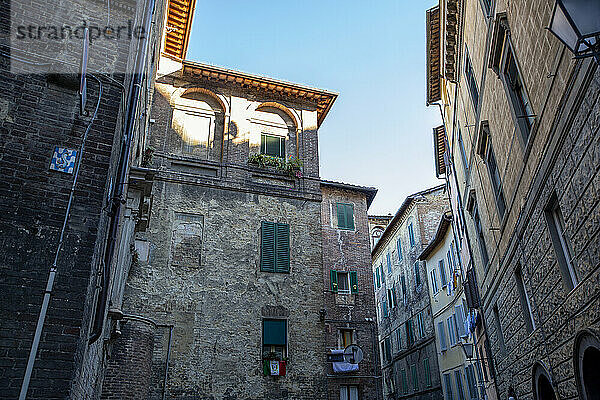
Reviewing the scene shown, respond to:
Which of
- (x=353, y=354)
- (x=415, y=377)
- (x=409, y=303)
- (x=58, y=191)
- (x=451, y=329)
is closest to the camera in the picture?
(x=58, y=191)

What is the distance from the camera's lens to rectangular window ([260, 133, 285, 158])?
Answer: 19031mm

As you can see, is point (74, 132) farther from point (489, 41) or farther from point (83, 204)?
point (489, 41)

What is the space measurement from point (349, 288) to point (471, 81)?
9.93m

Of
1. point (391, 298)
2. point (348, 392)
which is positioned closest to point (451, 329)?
point (348, 392)

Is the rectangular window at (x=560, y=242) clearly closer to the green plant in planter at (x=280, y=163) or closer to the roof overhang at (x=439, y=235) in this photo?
the green plant in planter at (x=280, y=163)

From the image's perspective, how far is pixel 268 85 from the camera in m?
19.5

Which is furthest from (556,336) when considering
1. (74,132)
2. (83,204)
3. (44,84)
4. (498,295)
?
(44,84)

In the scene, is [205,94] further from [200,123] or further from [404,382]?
[404,382]

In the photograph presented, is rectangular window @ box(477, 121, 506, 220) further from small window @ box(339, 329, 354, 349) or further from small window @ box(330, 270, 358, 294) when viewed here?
small window @ box(339, 329, 354, 349)

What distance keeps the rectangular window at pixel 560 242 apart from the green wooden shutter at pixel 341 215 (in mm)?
13225

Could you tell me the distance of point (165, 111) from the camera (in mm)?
17844

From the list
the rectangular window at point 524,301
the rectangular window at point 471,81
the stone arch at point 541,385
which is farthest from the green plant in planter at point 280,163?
the stone arch at point 541,385

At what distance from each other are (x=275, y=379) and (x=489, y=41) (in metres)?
11.6

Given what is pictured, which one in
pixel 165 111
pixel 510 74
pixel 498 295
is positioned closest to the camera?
pixel 510 74
